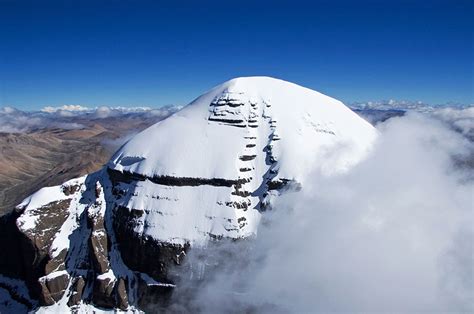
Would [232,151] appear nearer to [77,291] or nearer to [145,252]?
[145,252]

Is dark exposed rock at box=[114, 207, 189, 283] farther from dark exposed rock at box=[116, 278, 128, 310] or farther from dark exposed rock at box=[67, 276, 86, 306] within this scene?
dark exposed rock at box=[67, 276, 86, 306]

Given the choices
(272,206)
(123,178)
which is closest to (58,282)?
(123,178)

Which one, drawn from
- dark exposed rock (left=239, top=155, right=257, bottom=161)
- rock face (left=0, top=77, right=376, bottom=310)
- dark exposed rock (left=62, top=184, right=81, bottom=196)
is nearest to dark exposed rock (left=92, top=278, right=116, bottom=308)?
rock face (left=0, top=77, right=376, bottom=310)

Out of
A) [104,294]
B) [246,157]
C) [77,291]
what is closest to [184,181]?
[246,157]

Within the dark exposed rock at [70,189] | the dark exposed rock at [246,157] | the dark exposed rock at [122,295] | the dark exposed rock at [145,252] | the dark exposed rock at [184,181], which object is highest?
the dark exposed rock at [246,157]

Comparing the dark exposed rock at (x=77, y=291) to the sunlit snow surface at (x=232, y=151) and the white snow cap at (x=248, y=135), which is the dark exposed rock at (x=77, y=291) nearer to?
the sunlit snow surface at (x=232, y=151)

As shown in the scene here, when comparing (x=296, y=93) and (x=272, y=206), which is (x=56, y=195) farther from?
(x=296, y=93)

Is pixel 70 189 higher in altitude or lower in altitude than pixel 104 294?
higher

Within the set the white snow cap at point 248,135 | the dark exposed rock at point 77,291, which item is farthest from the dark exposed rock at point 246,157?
the dark exposed rock at point 77,291
